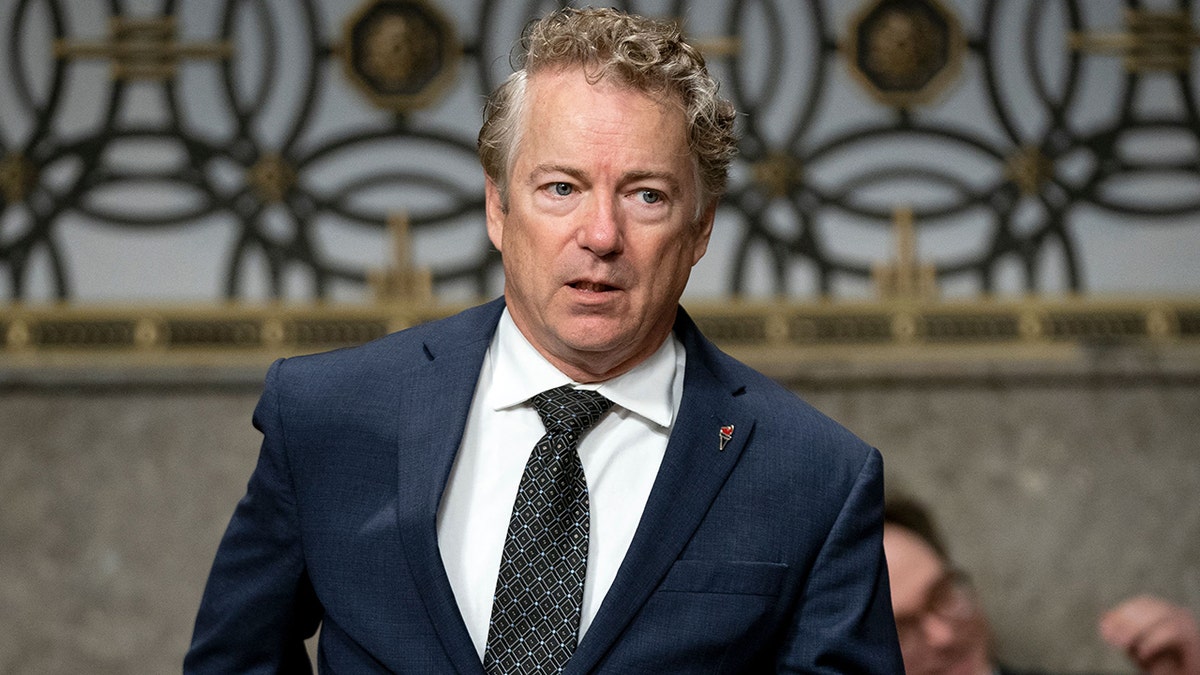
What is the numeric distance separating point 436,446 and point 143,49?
191 centimetres

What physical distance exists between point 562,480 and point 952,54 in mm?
1907

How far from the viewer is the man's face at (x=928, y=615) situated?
2.46 meters

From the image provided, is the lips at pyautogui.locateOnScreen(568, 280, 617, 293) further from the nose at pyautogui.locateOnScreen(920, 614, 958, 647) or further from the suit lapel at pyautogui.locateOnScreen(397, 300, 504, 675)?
the nose at pyautogui.locateOnScreen(920, 614, 958, 647)

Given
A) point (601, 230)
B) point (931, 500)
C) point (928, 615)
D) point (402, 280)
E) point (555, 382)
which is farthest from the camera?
point (402, 280)

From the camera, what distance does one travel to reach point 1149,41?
3.02 m

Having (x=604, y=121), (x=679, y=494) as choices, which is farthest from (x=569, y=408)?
(x=604, y=121)

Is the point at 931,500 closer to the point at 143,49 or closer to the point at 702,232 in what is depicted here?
the point at 702,232

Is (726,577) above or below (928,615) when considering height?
above

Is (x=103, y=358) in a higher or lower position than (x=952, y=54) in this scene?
lower

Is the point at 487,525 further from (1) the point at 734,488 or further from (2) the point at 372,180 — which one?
(2) the point at 372,180

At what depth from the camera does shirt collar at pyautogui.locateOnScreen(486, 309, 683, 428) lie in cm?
142

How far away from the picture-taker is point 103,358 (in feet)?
9.63

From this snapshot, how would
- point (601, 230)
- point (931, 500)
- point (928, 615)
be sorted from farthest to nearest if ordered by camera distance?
point (931, 500) < point (928, 615) < point (601, 230)

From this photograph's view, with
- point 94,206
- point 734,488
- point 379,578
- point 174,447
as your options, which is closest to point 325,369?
point 379,578
